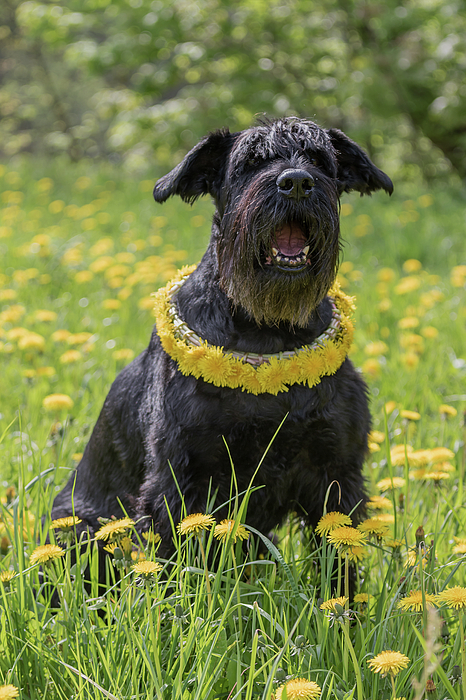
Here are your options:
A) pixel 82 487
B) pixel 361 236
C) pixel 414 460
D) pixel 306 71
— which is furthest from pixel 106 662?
pixel 306 71

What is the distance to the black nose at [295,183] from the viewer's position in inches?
78.4

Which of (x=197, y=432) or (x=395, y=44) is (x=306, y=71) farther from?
(x=197, y=432)

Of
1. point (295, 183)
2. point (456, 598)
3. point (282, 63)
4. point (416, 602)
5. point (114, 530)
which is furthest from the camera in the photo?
point (282, 63)

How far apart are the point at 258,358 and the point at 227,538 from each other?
722 mm

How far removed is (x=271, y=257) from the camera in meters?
2.22

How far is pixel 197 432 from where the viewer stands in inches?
82.0

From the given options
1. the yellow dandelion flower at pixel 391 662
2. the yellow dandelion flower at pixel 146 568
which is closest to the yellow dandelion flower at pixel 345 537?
the yellow dandelion flower at pixel 391 662

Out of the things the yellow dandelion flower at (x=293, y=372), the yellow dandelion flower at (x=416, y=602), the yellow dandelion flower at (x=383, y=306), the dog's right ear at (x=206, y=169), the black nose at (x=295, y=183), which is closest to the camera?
the yellow dandelion flower at (x=416, y=602)

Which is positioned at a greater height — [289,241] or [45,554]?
[289,241]

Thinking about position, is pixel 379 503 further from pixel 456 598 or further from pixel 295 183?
pixel 295 183

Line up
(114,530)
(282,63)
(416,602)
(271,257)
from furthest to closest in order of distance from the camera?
(282,63)
(271,257)
(114,530)
(416,602)

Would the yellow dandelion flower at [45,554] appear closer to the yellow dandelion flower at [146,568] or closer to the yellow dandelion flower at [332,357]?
the yellow dandelion flower at [146,568]

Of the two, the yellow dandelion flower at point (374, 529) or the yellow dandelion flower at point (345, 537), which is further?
the yellow dandelion flower at point (374, 529)

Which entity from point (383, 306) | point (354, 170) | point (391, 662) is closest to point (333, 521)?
point (391, 662)
